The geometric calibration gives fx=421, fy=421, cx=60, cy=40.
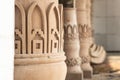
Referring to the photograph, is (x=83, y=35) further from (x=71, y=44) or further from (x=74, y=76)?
(x=74, y=76)

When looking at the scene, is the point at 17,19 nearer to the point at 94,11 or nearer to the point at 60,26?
the point at 60,26

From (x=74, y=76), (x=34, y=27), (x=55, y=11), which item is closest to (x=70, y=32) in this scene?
(x=74, y=76)

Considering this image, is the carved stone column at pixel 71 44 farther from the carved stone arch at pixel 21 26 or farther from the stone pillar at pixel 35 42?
the carved stone arch at pixel 21 26

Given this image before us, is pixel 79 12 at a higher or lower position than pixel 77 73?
higher

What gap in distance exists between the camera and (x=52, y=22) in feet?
10.6

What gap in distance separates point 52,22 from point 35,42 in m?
0.23

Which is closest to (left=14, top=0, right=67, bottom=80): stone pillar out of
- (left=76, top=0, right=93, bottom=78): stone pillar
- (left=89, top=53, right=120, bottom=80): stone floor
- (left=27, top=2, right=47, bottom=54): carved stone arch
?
(left=27, top=2, right=47, bottom=54): carved stone arch

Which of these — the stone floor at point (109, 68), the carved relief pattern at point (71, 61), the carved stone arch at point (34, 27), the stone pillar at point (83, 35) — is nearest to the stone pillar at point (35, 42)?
the carved stone arch at point (34, 27)

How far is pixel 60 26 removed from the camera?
339 centimetres

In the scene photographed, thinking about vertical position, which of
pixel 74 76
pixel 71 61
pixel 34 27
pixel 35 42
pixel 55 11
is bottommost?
pixel 74 76

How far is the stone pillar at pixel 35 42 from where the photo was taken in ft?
9.94

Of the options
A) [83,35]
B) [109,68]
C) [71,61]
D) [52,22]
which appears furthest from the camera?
[109,68]
